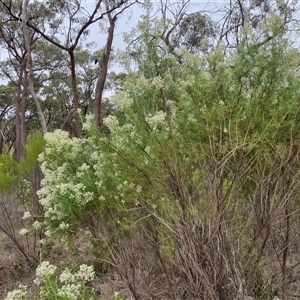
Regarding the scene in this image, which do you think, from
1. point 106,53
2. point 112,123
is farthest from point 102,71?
point 112,123

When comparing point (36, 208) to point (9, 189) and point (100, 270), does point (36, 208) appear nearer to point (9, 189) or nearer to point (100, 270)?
point (9, 189)

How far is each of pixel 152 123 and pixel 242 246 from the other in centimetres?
117

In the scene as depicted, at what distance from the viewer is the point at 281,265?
9.58 feet

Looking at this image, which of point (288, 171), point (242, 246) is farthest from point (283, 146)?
point (242, 246)

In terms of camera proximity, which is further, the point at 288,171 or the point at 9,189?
the point at 9,189

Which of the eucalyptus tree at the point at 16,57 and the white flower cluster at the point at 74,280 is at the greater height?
the eucalyptus tree at the point at 16,57

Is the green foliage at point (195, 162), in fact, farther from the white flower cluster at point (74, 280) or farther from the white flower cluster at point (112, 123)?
the white flower cluster at point (74, 280)

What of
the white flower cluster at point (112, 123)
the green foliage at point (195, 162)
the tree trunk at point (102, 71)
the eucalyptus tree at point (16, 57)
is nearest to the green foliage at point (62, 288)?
the green foliage at point (195, 162)

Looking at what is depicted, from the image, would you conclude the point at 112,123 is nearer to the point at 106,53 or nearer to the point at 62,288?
the point at 62,288

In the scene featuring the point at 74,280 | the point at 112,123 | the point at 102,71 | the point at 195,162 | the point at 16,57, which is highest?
the point at 16,57

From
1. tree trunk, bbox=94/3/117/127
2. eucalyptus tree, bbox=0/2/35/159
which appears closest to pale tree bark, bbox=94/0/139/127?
tree trunk, bbox=94/3/117/127

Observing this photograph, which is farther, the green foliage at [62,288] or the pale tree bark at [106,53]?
the pale tree bark at [106,53]

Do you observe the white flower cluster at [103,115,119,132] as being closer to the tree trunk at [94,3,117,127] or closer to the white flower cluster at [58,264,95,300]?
the white flower cluster at [58,264,95,300]

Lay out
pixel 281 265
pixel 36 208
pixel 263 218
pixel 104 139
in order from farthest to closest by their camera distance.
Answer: pixel 36 208, pixel 104 139, pixel 281 265, pixel 263 218
